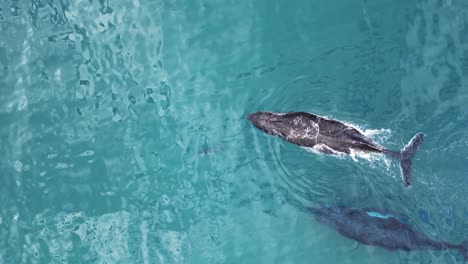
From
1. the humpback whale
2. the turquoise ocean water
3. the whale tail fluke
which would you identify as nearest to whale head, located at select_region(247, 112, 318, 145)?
the humpback whale

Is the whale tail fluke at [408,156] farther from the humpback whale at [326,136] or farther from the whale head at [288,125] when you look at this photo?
the whale head at [288,125]

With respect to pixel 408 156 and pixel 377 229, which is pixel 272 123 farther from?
pixel 377 229

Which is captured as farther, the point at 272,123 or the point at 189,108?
the point at 189,108

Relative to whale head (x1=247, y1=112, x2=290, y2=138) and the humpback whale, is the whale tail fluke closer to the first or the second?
the humpback whale

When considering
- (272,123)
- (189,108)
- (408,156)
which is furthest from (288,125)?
(408,156)

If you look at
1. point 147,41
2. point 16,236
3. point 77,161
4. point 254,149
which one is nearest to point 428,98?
point 254,149
